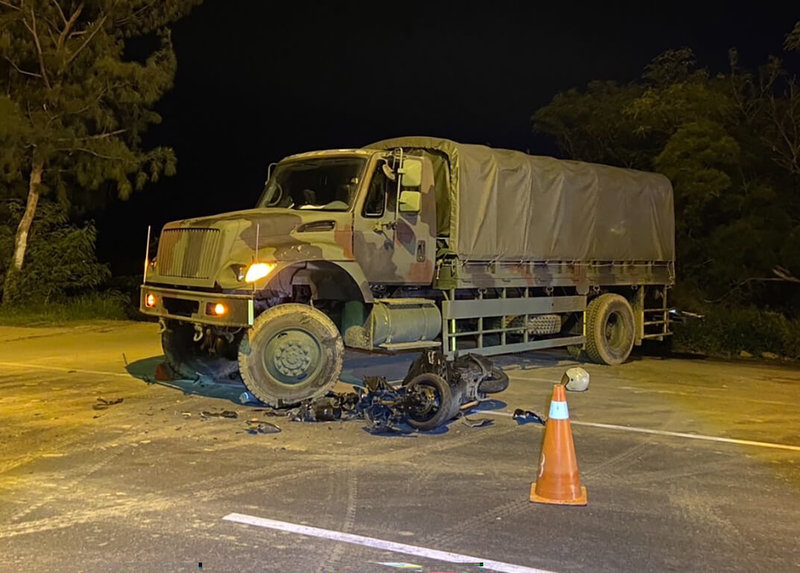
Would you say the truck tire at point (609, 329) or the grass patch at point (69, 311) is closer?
the truck tire at point (609, 329)

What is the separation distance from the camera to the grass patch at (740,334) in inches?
622

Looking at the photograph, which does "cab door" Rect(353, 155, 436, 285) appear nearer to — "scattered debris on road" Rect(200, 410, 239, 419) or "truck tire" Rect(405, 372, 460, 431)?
"truck tire" Rect(405, 372, 460, 431)

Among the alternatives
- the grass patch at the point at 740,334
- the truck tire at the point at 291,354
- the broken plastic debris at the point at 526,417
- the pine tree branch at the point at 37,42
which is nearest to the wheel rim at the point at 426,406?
the broken plastic debris at the point at 526,417

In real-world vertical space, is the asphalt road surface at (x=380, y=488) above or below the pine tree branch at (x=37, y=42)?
below

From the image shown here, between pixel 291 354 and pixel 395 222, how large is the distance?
2124 millimetres

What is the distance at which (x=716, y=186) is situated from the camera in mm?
18547

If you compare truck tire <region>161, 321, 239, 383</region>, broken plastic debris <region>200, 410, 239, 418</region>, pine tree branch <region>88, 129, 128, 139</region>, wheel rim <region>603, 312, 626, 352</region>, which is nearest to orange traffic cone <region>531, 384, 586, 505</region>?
broken plastic debris <region>200, 410, 239, 418</region>

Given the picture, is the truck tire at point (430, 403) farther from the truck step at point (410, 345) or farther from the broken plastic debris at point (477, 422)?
the truck step at point (410, 345)

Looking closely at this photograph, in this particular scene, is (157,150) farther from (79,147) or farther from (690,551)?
(690,551)

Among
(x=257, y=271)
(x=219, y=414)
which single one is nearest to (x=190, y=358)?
(x=219, y=414)

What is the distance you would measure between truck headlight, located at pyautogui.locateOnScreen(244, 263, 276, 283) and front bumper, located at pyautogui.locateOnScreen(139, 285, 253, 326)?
0.19m

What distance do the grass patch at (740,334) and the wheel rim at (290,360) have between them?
34.6 feet

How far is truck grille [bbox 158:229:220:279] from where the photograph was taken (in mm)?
8609

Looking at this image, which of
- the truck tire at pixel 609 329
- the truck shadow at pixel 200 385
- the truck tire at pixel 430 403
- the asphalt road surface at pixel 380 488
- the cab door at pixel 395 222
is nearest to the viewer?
the asphalt road surface at pixel 380 488
